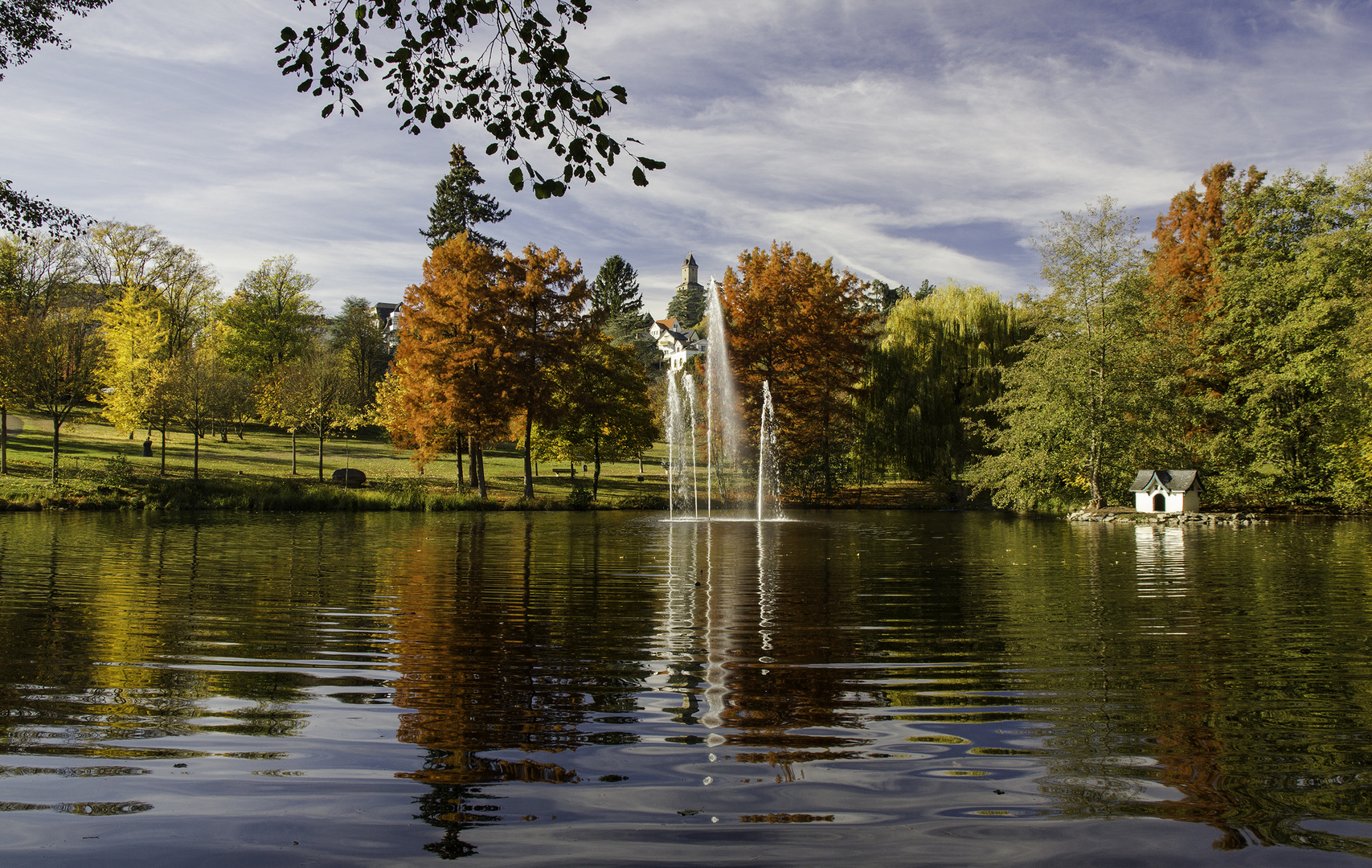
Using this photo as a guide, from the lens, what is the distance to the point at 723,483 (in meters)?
42.2

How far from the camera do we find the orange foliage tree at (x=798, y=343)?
41594 millimetres

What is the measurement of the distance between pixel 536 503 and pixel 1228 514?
92.4 feet

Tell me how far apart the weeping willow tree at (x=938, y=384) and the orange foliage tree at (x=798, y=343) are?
171cm

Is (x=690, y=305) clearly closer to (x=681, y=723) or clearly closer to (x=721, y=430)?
(x=721, y=430)

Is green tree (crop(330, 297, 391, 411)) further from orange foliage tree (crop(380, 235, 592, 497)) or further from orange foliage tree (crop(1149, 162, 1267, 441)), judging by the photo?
orange foliage tree (crop(1149, 162, 1267, 441))

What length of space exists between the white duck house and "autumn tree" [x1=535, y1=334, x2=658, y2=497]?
23407 millimetres

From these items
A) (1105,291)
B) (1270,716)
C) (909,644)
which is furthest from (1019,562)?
(1105,291)

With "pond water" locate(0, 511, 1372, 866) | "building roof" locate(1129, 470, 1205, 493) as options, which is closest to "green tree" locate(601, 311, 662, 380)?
"building roof" locate(1129, 470, 1205, 493)

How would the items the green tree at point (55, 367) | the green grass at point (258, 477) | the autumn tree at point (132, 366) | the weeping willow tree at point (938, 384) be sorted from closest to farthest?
the green grass at point (258, 477) → the green tree at point (55, 367) → the autumn tree at point (132, 366) → the weeping willow tree at point (938, 384)

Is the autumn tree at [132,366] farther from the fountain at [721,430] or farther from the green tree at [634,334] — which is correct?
the green tree at [634,334]

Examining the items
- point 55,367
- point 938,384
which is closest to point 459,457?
point 55,367

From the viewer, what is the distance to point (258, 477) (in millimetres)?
40188

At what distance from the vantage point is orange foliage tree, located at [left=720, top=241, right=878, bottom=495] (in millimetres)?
41594

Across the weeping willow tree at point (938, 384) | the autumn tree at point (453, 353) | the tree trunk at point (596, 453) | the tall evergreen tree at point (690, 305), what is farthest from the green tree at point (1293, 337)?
the tall evergreen tree at point (690, 305)
